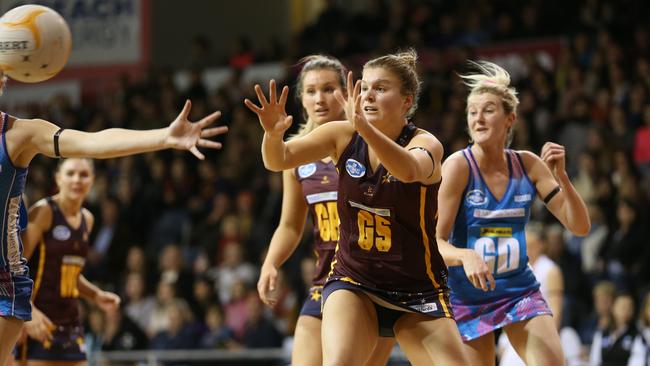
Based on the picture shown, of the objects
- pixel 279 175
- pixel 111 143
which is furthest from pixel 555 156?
pixel 279 175

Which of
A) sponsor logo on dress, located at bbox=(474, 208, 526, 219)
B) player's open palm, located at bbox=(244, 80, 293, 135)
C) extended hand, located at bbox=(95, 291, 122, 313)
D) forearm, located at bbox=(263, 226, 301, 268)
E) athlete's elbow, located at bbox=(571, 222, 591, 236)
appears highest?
player's open palm, located at bbox=(244, 80, 293, 135)

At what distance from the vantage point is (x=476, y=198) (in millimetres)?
6156

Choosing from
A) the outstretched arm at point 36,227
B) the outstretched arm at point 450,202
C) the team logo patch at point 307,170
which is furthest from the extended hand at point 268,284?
the outstretched arm at point 36,227

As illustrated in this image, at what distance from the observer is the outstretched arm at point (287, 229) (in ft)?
20.2

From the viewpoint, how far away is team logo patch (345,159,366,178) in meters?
5.11

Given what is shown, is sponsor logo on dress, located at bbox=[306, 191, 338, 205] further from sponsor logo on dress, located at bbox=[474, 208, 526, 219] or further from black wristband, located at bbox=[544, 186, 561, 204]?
black wristband, located at bbox=[544, 186, 561, 204]

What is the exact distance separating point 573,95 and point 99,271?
677 centimetres

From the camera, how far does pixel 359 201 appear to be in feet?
16.8

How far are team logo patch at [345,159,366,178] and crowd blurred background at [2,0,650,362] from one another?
5.39m

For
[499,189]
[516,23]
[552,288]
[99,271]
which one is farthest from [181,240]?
[499,189]

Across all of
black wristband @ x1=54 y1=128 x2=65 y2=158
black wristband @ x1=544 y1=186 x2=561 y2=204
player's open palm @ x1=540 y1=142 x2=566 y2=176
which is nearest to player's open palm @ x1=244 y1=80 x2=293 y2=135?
black wristband @ x1=54 y1=128 x2=65 y2=158

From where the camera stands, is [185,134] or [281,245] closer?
[185,134]

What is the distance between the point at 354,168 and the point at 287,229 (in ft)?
4.13

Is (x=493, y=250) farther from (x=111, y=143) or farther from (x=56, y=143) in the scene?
(x=56, y=143)
